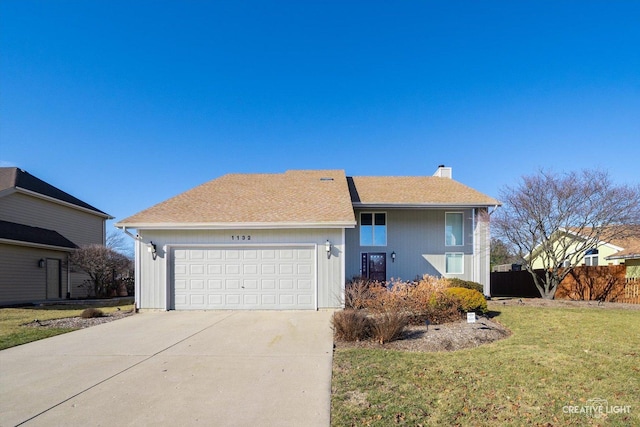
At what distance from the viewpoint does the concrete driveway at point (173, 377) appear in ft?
13.3

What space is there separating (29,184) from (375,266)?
18456 millimetres

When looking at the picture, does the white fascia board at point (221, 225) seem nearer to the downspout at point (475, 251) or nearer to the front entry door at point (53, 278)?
the downspout at point (475, 251)

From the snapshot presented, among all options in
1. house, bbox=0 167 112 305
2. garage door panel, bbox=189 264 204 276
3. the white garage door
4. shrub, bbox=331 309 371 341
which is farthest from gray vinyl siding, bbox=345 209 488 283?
house, bbox=0 167 112 305

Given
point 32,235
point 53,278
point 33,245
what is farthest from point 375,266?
point 53,278

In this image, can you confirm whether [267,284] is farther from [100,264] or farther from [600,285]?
[600,285]

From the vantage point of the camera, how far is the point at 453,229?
48.5ft

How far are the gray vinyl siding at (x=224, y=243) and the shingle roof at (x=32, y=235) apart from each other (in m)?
8.19

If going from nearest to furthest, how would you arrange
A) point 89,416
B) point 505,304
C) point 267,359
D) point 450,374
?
1. point 89,416
2. point 450,374
3. point 267,359
4. point 505,304

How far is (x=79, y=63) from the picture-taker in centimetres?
1254

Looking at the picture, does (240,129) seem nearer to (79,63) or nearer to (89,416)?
(79,63)

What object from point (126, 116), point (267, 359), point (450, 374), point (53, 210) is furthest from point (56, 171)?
point (450, 374)

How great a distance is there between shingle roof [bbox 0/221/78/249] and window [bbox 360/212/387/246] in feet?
50.0

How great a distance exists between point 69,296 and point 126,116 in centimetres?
1084

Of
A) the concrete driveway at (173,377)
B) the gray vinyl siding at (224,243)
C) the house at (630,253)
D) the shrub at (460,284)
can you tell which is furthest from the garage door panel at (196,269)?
the house at (630,253)
